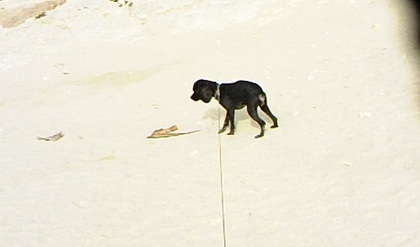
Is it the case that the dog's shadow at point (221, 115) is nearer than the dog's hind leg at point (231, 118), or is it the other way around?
the dog's hind leg at point (231, 118)

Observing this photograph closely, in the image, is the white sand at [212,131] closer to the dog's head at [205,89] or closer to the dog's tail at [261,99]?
the dog's tail at [261,99]

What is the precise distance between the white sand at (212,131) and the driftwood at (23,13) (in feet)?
2.01

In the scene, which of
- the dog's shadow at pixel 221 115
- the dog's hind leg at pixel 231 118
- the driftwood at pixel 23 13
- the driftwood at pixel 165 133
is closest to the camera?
the dog's hind leg at pixel 231 118

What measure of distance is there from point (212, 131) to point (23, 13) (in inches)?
268

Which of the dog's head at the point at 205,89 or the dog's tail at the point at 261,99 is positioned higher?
the dog's head at the point at 205,89

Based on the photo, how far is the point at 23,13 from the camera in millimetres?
12125

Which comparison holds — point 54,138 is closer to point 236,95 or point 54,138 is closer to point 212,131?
point 212,131

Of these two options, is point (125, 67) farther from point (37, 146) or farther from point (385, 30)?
point (385, 30)

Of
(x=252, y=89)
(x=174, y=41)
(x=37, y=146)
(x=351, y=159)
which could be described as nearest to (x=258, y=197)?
(x=351, y=159)

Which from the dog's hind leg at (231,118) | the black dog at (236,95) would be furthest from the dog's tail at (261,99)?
the dog's hind leg at (231,118)

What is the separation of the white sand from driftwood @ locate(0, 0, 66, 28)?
2.01ft

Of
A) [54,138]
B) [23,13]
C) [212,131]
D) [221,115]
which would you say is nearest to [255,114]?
[212,131]

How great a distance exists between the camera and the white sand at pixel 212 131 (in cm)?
481

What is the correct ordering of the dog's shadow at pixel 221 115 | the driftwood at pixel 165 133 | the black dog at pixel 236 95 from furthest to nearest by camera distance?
the dog's shadow at pixel 221 115 → the driftwood at pixel 165 133 → the black dog at pixel 236 95
